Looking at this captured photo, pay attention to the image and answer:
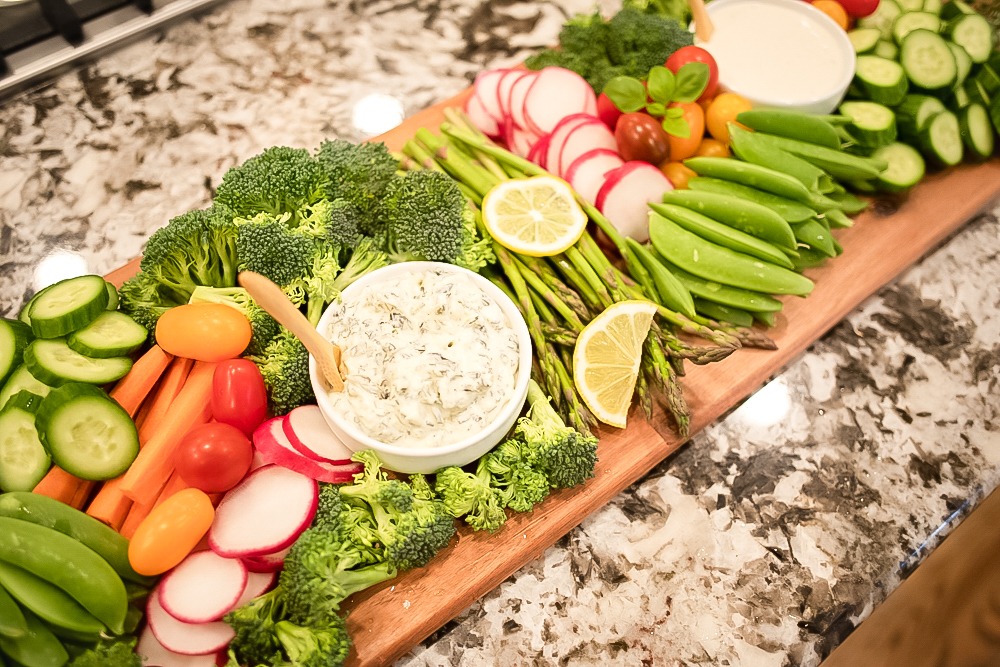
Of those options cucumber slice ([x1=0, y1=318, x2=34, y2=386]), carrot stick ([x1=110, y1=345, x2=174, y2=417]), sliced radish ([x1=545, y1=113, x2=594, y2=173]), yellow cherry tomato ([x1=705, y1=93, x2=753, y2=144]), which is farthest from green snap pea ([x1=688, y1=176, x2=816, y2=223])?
cucumber slice ([x1=0, y1=318, x2=34, y2=386])

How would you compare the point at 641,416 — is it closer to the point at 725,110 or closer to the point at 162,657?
the point at 725,110

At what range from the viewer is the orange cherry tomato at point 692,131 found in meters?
2.58

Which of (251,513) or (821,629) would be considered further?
(821,629)

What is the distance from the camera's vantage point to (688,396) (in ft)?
7.27

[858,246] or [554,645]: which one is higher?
[858,246]

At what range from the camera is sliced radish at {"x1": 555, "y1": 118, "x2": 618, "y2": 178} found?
98.3 inches

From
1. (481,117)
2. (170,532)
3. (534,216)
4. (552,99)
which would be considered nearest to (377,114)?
(481,117)

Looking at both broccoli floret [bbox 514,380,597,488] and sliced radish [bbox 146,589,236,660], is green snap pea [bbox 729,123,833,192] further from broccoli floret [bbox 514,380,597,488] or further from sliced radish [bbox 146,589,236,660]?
sliced radish [bbox 146,589,236,660]

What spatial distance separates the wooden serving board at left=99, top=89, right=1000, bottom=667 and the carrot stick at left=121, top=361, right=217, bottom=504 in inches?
25.7

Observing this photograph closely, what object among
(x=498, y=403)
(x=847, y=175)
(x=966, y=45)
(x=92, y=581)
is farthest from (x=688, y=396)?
(x=966, y=45)

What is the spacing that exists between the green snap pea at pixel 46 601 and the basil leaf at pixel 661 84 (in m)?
2.46

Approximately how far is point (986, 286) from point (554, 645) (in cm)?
232

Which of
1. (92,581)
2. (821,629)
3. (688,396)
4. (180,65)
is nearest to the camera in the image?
(92,581)

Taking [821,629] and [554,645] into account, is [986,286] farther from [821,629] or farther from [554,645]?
[554,645]
